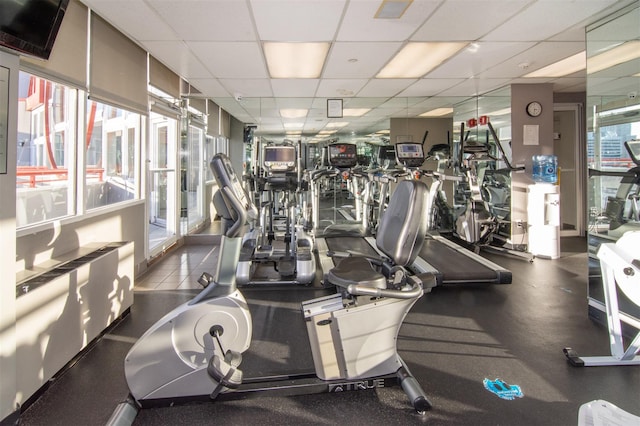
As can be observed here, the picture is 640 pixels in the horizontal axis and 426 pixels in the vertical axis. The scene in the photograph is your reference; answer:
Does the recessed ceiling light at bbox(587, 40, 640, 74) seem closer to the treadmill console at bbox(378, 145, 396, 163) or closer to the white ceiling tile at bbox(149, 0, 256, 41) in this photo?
the white ceiling tile at bbox(149, 0, 256, 41)

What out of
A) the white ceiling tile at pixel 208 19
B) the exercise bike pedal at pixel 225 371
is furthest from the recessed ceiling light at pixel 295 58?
the exercise bike pedal at pixel 225 371

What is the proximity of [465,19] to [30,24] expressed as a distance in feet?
10.4

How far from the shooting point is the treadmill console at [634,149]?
310 cm

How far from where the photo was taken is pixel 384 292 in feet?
6.16

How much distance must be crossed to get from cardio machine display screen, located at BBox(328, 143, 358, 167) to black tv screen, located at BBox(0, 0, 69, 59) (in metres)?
4.07

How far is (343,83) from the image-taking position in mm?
5895

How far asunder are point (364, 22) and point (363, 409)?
306 centimetres

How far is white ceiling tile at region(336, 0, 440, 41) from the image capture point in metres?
3.13

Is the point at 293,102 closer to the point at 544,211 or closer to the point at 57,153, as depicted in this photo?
the point at 544,211

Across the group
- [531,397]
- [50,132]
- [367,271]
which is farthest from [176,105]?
[531,397]

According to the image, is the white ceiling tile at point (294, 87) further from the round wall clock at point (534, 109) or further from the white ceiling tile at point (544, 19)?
the round wall clock at point (534, 109)

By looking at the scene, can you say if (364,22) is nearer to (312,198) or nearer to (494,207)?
(312,198)

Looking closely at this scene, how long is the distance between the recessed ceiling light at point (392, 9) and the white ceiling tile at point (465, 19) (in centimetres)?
30

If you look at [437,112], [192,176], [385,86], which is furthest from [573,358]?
[192,176]
